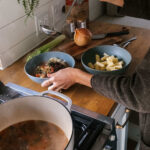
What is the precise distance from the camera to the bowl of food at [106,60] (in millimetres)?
1054

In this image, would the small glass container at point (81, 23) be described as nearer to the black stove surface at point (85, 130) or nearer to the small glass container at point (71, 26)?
the small glass container at point (71, 26)

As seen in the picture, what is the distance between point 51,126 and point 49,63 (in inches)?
15.8

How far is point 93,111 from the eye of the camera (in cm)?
90

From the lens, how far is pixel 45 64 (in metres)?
1.17

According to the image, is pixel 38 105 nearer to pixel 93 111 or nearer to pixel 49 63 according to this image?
pixel 93 111

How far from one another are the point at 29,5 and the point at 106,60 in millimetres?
490

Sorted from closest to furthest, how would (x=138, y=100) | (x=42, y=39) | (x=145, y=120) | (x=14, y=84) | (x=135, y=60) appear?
1. (x=138, y=100)
2. (x=145, y=120)
3. (x=14, y=84)
4. (x=135, y=60)
5. (x=42, y=39)

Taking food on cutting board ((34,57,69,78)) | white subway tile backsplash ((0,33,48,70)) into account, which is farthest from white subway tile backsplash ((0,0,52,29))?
food on cutting board ((34,57,69,78))

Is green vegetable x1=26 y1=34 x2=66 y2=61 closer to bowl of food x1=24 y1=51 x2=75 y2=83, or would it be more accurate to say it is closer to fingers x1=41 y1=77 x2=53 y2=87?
bowl of food x1=24 y1=51 x2=75 y2=83

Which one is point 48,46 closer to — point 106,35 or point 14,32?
point 14,32

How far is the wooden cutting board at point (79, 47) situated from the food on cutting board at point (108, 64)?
0.14 m

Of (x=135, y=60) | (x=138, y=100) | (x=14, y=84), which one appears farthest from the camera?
(x=135, y=60)

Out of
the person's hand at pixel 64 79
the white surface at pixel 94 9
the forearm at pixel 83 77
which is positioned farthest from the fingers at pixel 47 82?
the white surface at pixel 94 9

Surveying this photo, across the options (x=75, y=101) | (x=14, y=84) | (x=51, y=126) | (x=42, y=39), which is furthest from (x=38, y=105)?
(x=42, y=39)
